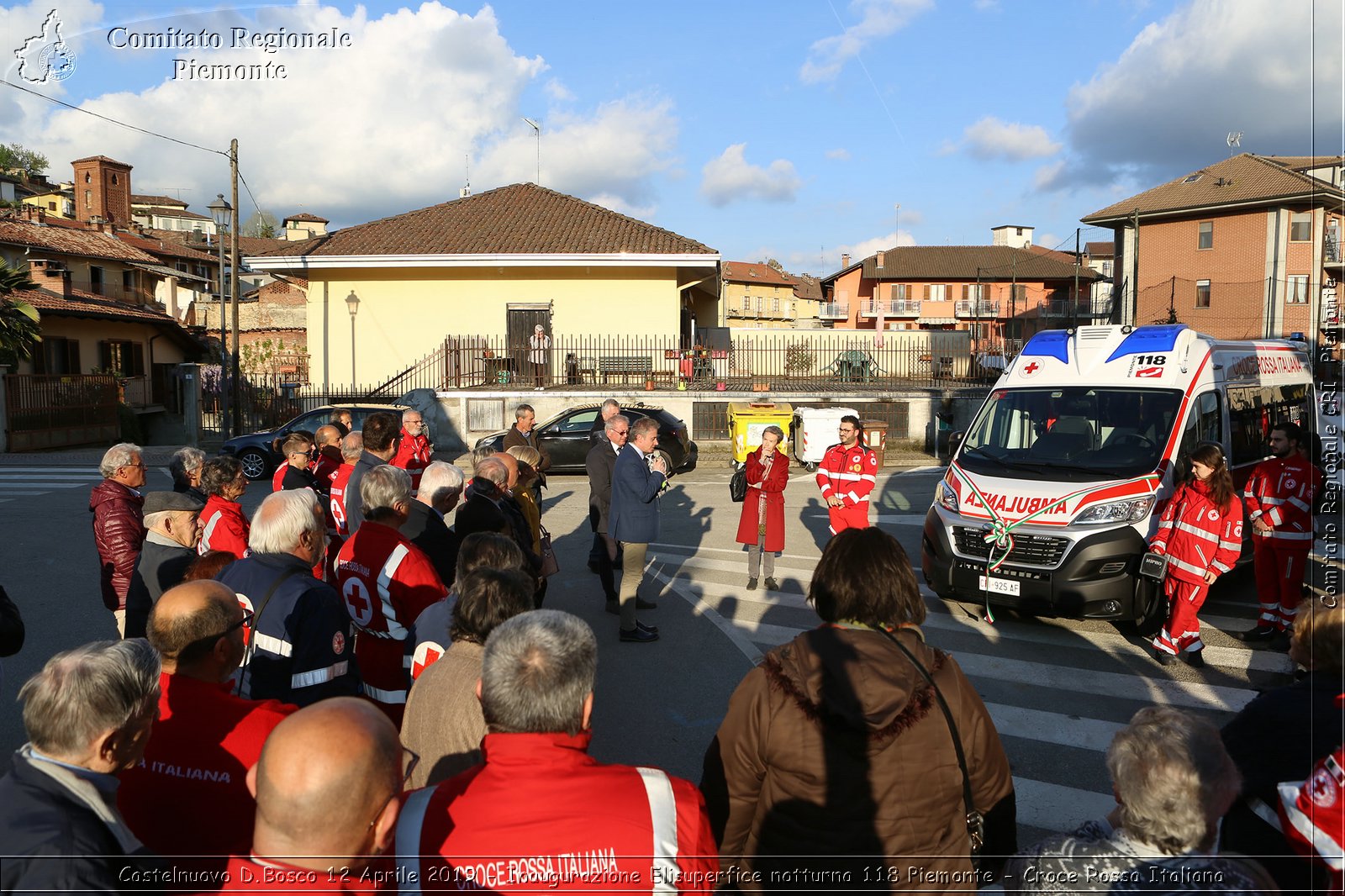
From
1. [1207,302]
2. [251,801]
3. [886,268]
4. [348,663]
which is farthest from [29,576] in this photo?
[886,268]

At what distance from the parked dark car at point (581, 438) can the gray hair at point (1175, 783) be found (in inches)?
595

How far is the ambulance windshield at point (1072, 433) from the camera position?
7.45m

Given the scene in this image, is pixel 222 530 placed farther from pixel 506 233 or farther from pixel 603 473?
pixel 506 233

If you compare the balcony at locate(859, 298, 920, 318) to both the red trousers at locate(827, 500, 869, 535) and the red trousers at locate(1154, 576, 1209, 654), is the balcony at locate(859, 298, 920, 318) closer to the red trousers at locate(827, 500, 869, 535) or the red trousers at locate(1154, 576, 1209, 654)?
the red trousers at locate(827, 500, 869, 535)

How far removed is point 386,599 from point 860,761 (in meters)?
2.48

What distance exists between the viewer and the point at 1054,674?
6.47m

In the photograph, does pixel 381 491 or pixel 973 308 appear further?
pixel 973 308

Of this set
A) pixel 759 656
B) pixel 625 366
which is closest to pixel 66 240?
pixel 625 366

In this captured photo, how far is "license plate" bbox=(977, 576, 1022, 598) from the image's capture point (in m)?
7.02

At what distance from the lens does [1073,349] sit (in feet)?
28.0

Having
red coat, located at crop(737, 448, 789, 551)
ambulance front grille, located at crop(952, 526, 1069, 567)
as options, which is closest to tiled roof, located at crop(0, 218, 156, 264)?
red coat, located at crop(737, 448, 789, 551)

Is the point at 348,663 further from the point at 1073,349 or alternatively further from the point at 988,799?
the point at 1073,349

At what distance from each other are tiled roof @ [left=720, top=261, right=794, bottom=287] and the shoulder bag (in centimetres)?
8195

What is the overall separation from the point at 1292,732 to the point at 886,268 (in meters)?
78.0
